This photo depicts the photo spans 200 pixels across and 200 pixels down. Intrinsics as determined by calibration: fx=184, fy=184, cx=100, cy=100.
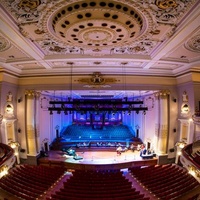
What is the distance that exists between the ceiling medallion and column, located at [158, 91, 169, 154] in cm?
313

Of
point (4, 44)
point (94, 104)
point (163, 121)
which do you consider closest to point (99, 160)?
point (94, 104)

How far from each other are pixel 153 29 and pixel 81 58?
130 inches

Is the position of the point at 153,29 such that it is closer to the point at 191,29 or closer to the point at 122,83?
the point at 191,29

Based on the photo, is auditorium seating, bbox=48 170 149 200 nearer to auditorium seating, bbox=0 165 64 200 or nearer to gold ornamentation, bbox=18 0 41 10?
auditorium seating, bbox=0 165 64 200

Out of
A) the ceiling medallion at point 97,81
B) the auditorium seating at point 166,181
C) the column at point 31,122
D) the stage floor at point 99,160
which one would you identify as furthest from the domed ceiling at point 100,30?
the stage floor at point 99,160

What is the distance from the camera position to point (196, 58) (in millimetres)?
7566

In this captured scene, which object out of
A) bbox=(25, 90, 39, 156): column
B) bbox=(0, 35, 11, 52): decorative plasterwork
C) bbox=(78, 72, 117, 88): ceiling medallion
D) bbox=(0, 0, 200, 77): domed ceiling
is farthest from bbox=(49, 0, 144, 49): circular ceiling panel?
bbox=(25, 90, 39, 156): column

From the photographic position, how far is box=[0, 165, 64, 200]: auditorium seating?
689 cm

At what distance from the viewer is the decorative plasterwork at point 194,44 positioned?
5.41 m

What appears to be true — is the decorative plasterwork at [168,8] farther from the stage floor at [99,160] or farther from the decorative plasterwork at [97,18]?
the stage floor at [99,160]

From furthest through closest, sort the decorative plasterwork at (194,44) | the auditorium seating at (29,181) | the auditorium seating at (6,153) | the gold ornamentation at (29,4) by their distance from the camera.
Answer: the auditorium seating at (29,181)
the auditorium seating at (6,153)
the decorative plasterwork at (194,44)
the gold ornamentation at (29,4)

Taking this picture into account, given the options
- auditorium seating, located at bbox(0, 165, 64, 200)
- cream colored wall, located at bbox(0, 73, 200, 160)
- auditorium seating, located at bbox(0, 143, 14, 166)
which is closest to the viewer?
auditorium seating, located at bbox(0, 143, 14, 166)

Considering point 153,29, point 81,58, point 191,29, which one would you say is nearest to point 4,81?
point 81,58

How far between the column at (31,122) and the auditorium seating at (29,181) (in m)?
1.71
